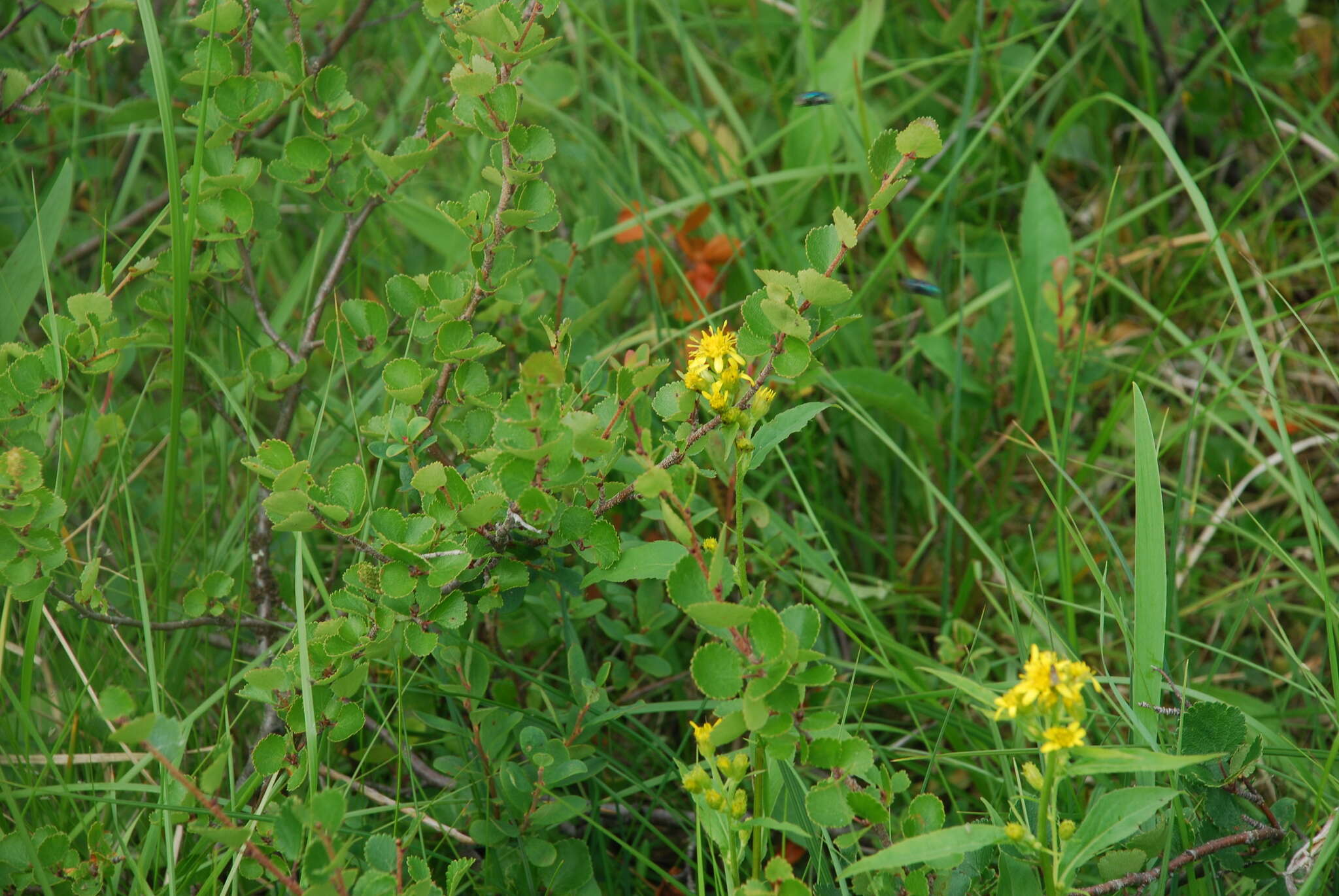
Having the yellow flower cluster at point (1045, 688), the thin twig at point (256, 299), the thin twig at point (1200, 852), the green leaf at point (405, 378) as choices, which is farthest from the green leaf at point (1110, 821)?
the thin twig at point (256, 299)

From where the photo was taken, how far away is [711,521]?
5.58ft

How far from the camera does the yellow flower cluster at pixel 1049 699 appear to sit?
90 centimetres

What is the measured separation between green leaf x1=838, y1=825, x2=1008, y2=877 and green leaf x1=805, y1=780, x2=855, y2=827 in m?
0.09

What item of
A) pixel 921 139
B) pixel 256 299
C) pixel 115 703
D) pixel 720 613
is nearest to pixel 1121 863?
pixel 720 613

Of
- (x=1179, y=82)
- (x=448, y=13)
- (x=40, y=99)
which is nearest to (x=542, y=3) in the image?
(x=448, y=13)

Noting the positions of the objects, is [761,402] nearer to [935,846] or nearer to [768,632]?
[768,632]

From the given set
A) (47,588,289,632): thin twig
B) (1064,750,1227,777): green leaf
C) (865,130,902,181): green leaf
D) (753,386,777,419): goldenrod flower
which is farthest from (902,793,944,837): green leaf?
(47,588,289,632): thin twig

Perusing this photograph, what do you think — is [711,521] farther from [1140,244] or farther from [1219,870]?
[1140,244]

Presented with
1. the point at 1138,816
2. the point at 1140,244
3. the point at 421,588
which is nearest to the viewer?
the point at 1138,816

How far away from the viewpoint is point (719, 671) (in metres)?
1.00

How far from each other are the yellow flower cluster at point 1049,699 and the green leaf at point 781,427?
1.18ft

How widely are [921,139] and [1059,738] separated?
0.60 m

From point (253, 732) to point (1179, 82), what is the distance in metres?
2.30

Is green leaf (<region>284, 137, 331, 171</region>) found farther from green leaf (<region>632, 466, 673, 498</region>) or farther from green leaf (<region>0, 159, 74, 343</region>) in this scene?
green leaf (<region>632, 466, 673, 498</region>)
